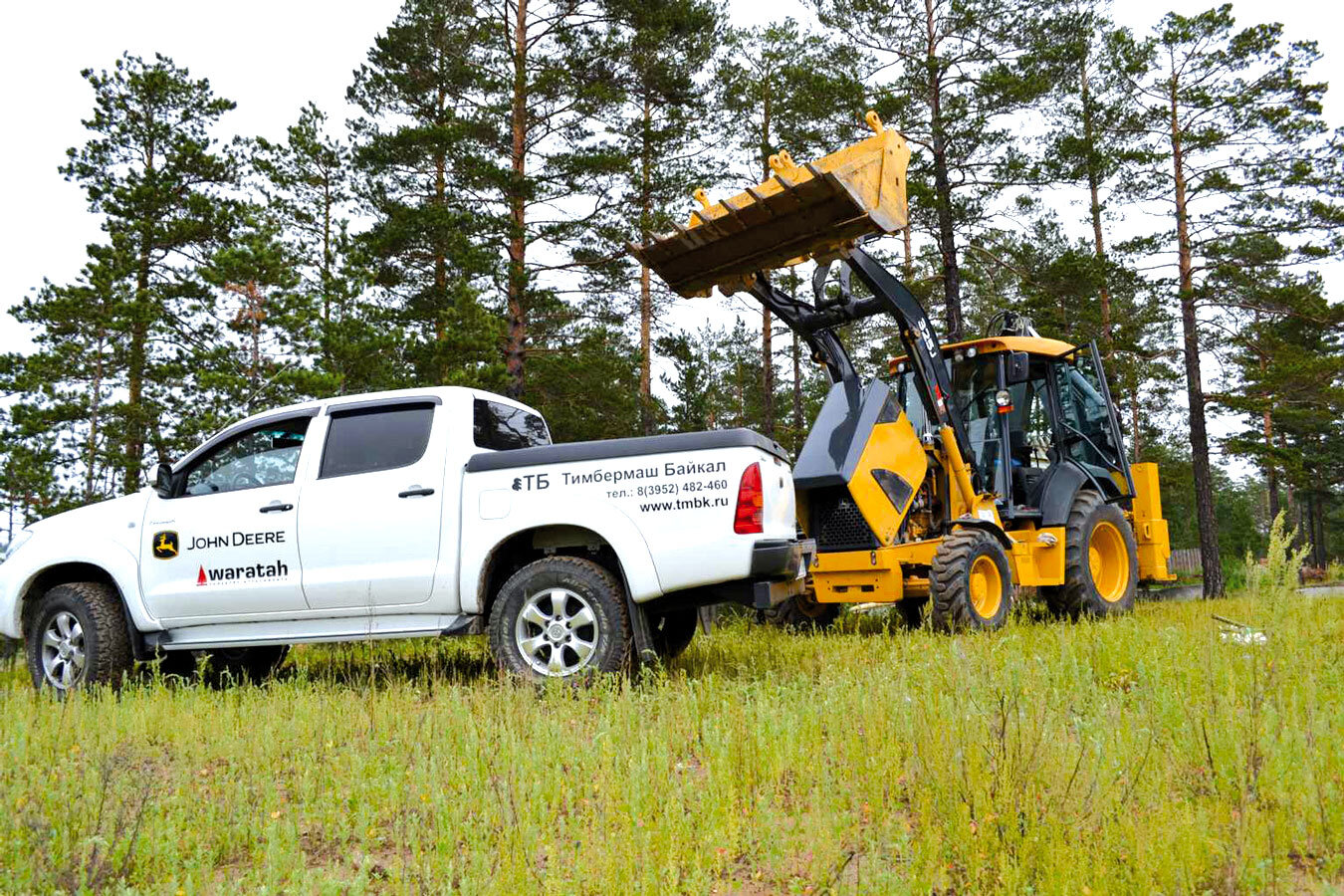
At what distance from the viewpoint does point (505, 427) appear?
7512 mm

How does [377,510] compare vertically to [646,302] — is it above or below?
below

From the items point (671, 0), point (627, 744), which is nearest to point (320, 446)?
point (627, 744)

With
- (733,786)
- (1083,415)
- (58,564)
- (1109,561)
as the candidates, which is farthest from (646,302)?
(733,786)

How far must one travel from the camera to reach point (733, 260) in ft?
27.7

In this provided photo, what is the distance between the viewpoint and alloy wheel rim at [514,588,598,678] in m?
6.20

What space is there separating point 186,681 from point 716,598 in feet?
14.5

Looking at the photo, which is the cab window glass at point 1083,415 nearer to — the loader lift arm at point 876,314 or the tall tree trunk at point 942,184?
the loader lift arm at point 876,314

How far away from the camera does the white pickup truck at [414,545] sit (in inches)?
239

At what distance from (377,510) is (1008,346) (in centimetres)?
664

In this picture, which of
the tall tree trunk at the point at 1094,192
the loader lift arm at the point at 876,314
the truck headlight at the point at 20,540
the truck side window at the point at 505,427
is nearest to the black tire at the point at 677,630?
the truck side window at the point at 505,427

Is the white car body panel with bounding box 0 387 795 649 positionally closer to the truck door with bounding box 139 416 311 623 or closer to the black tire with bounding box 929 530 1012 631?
the truck door with bounding box 139 416 311 623

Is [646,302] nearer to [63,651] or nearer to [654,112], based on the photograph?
[654,112]

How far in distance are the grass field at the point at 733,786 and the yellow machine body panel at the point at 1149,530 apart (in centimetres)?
588

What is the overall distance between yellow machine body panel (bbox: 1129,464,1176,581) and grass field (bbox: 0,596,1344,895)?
19.3 feet
